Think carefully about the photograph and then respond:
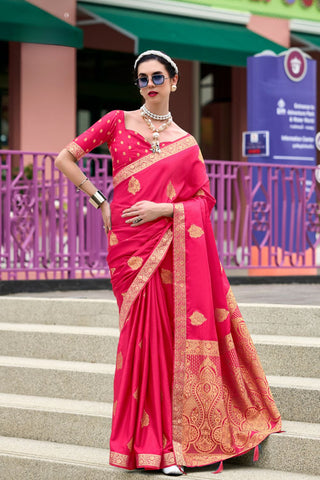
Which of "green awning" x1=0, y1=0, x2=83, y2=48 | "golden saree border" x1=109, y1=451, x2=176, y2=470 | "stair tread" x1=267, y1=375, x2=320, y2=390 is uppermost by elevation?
"green awning" x1=0, y1=0, x2=83, y2=48


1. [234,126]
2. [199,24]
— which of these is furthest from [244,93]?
[199,24]

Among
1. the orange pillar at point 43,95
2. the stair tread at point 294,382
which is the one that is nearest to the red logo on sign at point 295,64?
the orange pillar at point 43,95

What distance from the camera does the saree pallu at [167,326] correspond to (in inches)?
148

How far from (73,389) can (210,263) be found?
4.47ft

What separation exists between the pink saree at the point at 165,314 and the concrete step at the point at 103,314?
1.31m

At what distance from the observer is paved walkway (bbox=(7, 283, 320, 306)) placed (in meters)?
6.58

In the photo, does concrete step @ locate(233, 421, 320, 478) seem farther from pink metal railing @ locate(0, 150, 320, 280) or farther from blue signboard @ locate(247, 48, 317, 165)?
blue signboard @ locate(247, 48, 317, 165)

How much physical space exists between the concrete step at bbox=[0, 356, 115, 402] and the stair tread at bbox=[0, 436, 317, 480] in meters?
0.38

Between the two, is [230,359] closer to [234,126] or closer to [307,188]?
[307,188]

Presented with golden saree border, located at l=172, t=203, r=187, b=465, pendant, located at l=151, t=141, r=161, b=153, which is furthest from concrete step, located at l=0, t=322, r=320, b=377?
pendant, located at l=151, t=141, r=161, b=153

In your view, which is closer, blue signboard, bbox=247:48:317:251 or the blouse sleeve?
the blouse sleeve

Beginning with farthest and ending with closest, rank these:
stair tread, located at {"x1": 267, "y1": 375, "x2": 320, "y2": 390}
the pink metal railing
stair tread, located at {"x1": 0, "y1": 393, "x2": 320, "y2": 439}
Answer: the pink metal railing
stair tread, located at {"x1": 267, "y1": 375, "x2": 320, "y2": 390}
stair tread, located at {"x1": 0, "y1": 393, "x2": 320, "y2": 439}

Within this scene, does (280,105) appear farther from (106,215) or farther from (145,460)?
(145,460)

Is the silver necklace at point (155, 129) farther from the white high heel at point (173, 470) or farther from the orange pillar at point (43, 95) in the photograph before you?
the orange pillar at point (43, 95)
